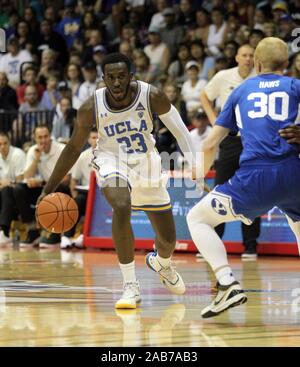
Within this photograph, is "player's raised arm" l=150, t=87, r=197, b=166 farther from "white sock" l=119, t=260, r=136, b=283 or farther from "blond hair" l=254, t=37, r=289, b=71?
"blond hair" l=254, t=37, r=289, b=71

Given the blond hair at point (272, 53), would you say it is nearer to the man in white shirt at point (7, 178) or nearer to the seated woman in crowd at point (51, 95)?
the man in white shirt at point (7, 178)

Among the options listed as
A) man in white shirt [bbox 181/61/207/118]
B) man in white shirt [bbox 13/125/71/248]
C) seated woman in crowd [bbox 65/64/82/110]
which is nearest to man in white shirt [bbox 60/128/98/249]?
man in white shirt [bbox 13/125/71/248]

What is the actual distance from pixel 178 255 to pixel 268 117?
7.32 m

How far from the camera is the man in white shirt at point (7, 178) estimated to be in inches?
638

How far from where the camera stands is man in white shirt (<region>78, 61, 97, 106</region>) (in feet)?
57.9

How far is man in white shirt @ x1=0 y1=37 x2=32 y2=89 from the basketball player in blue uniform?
45.7 ft

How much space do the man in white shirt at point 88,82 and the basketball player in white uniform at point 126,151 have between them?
9697 millimetres

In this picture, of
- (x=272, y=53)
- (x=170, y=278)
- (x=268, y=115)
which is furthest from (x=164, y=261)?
(x=272, y=53)

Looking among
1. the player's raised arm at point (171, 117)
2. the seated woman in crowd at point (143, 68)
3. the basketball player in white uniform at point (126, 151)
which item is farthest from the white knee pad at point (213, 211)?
the seated woman in crowd at point (143, 68)

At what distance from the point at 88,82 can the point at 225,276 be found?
459 inches

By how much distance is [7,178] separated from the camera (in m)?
16.5
